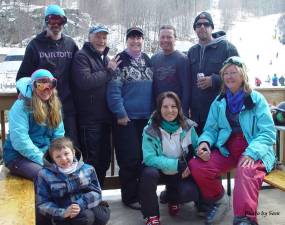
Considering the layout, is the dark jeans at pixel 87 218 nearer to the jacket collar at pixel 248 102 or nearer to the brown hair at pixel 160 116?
the brown hair at pixel 160 116

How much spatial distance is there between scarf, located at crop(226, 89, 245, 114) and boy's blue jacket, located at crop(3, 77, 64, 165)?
1.36 meters

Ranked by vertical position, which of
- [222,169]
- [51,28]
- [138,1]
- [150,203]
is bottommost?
[150,203]

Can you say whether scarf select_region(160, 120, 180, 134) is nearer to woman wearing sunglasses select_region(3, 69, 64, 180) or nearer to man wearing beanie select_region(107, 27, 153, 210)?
man wearing beanie select_region(107, 27, 153, 210)

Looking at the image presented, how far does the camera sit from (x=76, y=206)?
268 cm

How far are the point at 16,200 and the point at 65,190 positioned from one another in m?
0.33

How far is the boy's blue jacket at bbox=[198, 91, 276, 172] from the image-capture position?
10.0 ft

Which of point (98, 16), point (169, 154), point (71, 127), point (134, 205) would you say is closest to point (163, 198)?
point (134, 205)

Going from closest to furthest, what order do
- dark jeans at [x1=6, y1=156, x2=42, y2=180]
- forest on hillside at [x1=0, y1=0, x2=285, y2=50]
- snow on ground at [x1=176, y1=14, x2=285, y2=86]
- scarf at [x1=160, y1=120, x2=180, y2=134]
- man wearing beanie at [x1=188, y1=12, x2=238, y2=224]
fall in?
dark jeans at [x1=6, y1=156, x2=42, y2=180] < scarf at [x1=160, y1=120, x2=180, y2=134] < man wearing beanie at [x1=188, y1=12, x2=238, y2=224] < forest on hillside at [x1=0, y1=0, x2=285, y2=50] < snow on ground at [x1=176, y1=14, x2=285, y2=86]

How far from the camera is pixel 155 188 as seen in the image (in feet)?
10.3

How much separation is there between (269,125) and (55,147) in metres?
1.60

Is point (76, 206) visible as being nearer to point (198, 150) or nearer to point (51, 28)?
point (198, 150)

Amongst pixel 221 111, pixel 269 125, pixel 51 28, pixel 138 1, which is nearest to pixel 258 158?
pixel 269 125

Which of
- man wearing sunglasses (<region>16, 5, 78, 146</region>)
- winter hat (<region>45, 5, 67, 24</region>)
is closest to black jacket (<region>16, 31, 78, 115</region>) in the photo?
man wearing sunglasses (<region>16, 5, 78, 146</region>)

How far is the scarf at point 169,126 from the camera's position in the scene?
3.31 meters
